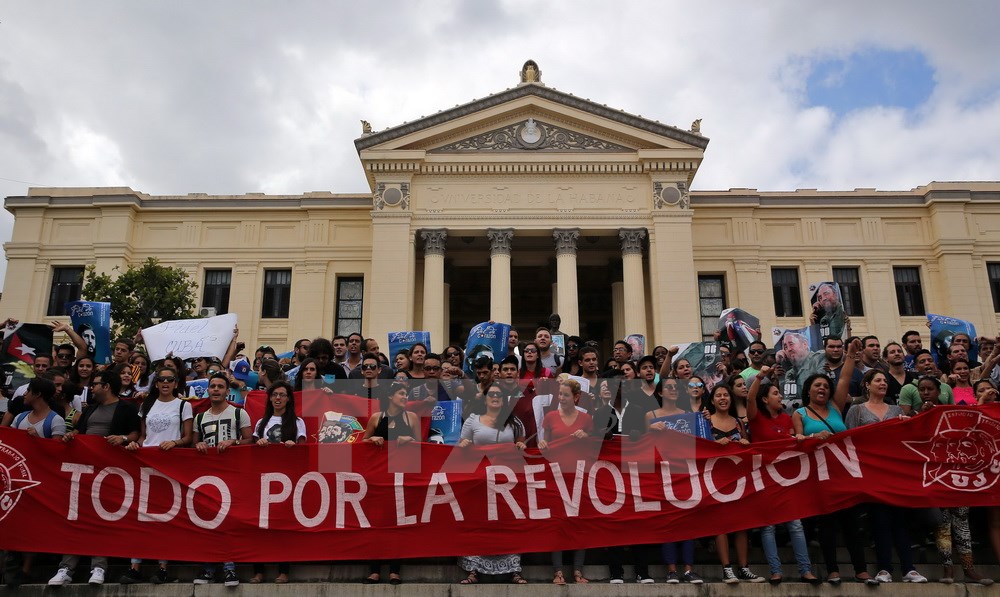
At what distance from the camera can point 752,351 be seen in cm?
1114

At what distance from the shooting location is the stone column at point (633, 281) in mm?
25969

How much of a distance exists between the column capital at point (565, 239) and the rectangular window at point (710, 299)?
23.7 ft

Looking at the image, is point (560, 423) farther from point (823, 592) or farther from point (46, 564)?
point (46, 564)

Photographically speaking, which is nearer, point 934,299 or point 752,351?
point 752,351

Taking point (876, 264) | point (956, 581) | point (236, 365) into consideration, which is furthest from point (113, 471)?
point (876, 264)

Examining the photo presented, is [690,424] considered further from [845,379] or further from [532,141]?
[532,141]

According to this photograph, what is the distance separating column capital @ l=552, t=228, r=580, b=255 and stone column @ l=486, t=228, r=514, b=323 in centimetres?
179

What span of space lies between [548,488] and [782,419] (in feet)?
8.79

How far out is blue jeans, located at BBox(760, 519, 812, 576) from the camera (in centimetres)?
695

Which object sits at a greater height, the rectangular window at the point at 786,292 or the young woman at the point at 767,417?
the rectangular window at the point at 786,292

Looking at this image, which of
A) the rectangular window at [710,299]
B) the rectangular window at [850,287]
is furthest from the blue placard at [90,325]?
the rectangular window at [850,287]

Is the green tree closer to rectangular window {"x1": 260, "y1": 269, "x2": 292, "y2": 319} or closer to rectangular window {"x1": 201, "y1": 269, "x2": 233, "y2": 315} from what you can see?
rectangular window {"x1": 201, "y1": 269, "x2": 233, "y2": 315}

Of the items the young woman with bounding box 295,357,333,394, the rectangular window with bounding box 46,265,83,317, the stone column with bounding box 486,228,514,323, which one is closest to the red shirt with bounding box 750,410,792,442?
the young woman with bounding box 295,357,333,394

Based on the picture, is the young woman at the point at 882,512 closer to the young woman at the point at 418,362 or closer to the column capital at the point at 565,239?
the young woman at the point at 418,362
